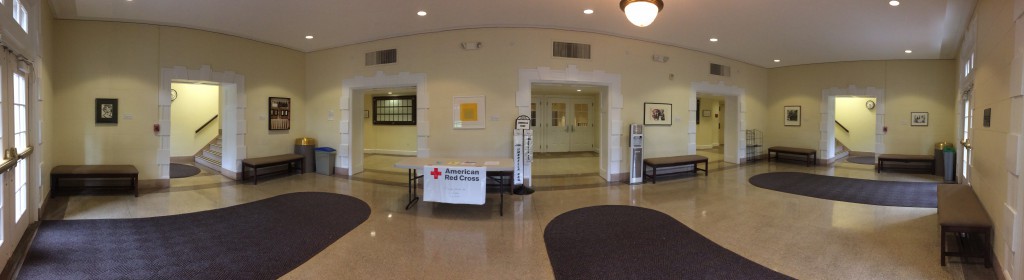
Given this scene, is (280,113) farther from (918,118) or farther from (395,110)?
(918,118)

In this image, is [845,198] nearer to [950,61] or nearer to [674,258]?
[674,258]

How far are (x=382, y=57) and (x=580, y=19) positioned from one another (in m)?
3.20

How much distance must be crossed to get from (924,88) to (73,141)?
570 inches

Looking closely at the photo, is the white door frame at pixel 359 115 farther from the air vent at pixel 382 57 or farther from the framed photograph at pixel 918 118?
the framed photograph at pixel 918 118

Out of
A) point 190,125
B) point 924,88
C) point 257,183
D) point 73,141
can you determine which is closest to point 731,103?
point 924,88

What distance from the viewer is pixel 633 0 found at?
3305 mm

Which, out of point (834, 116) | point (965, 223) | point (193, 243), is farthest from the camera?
point (834, 116)

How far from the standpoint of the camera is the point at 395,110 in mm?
10711

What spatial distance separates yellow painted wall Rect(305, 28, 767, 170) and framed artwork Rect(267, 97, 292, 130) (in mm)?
675

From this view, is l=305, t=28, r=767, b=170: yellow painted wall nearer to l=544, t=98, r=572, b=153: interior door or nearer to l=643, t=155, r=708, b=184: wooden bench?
l=643, t=155, r=708, b=184: wooden bench

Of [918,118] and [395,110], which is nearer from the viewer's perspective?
[918,118]

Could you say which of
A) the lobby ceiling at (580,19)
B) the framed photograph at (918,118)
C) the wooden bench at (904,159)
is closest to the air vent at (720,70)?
the lobby ceiling at (580,19)

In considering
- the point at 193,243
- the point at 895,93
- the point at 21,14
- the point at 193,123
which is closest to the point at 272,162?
the point at 21,14

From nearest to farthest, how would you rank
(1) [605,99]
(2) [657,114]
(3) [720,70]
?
(1) [605,99] → (2) [657,114] → (3) [720,70]
